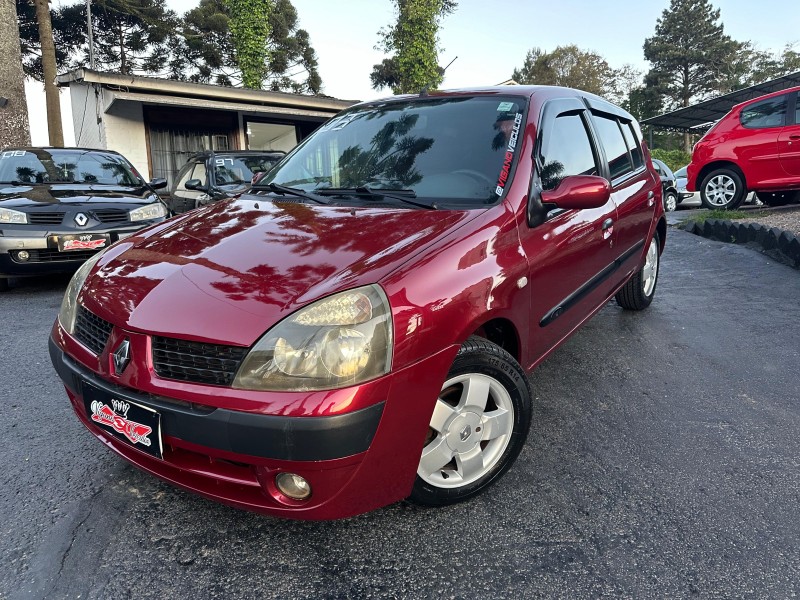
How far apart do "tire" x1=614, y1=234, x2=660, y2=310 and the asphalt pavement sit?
1.30 metres

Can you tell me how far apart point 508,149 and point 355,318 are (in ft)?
4.16

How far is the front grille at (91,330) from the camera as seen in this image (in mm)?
1899

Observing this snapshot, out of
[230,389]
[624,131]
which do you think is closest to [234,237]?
[230,389]

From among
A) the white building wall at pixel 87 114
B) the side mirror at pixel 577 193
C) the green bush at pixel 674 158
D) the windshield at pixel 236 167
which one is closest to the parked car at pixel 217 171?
the windshield at pixel 236 167

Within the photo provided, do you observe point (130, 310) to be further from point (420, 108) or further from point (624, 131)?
point (624, 131)

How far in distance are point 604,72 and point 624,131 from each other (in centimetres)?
5068

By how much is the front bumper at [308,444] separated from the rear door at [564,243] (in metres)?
0.75

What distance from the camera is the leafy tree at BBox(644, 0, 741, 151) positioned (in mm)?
45562

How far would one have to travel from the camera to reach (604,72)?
48344 mm

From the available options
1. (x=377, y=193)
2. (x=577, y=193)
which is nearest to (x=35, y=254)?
(x=377, y=193)

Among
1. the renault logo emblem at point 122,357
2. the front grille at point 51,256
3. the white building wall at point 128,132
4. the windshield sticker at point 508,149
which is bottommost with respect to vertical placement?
the front grille at point 51,256

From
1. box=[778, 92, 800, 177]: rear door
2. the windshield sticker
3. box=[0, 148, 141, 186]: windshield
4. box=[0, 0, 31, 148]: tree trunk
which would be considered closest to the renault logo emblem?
the windshield sticker

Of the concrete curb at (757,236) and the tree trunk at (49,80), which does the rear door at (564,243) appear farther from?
the tree trunk at (49,80)

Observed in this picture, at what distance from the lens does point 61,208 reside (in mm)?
5352
